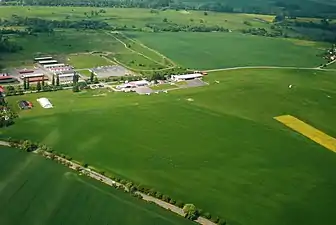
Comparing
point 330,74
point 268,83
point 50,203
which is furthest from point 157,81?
point 50,203

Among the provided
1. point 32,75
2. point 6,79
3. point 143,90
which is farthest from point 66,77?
point 143,90

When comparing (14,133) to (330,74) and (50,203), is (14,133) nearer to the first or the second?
(50,203)

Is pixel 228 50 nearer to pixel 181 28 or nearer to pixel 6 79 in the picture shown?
pixel 181 28

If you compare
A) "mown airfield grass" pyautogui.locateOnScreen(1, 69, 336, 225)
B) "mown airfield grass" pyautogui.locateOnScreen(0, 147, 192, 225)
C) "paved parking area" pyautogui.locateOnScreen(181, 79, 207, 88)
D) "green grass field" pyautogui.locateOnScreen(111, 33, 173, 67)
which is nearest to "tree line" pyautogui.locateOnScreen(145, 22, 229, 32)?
"green grass field" pyautogui.locateOnScreen(111, 33, 173, 67)

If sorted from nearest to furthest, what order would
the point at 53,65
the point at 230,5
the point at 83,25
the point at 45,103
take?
the point at 45,103
the point at 53,65
the point at 83,25
the point at 230,5

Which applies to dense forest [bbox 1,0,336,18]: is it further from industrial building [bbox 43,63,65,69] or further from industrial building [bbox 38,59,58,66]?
industrial building [bbox 43,63,65,69]

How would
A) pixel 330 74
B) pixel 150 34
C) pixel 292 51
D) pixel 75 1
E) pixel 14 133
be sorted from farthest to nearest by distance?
pixel 75 1 → pixel 150 34 → pixel 292 51 → pixel 330 74 → pixel 14 133

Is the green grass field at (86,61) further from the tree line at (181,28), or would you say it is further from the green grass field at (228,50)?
the tree line at (181,28)
